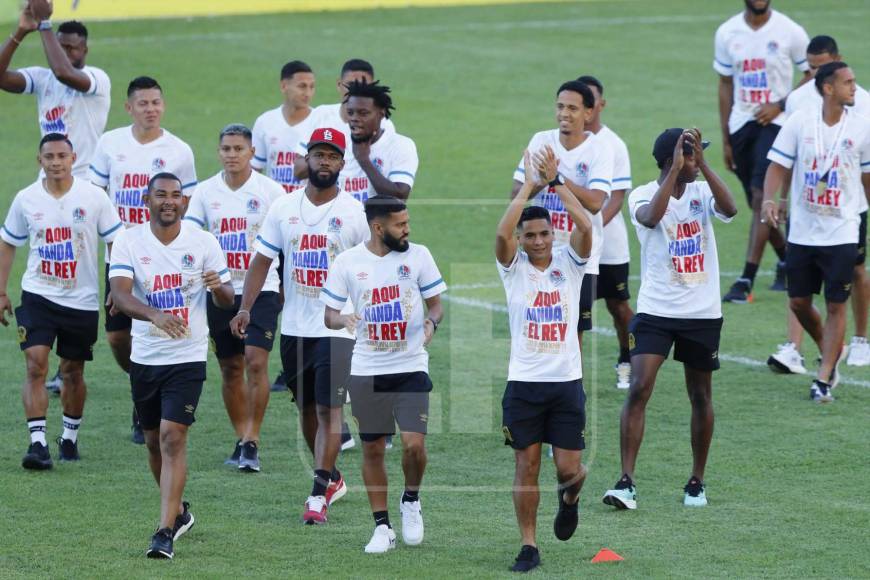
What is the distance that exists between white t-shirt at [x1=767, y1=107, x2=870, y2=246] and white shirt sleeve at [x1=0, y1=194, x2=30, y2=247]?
5.72m

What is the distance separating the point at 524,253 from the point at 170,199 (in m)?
2.17

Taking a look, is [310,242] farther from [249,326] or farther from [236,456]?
[236,456]

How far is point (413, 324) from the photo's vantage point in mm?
9180

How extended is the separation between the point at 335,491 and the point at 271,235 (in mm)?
1692

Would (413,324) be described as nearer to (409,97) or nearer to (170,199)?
(170,199)

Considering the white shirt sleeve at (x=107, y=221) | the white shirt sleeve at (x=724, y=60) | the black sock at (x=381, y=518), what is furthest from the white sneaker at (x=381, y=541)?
the white shirt sleeve at (x=724, y=60)

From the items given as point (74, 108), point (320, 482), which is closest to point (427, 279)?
point (320, 482)

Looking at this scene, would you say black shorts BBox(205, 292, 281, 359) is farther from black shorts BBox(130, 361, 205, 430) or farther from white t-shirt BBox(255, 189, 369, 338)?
black shorts BBox(130, 361, 205, 430)

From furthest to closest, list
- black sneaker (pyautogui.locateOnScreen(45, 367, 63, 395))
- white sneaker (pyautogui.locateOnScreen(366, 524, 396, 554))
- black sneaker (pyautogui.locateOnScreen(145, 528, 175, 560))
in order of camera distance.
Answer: black sneaker (pyautogui.locateOnScreen(45, 367, 63, 395)), white sneaker (pyautogui.locateOnScreen(366, 524, 396, 554)), black sneaker (pyautogui.locateOnScreen(145, 528, 175, 560))

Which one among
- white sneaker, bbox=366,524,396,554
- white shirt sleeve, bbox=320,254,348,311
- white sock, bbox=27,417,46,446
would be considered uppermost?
white shirt sleeve, bbox=320,254,348,311

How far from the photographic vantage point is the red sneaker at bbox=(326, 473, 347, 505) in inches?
393

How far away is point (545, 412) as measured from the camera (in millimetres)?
8875

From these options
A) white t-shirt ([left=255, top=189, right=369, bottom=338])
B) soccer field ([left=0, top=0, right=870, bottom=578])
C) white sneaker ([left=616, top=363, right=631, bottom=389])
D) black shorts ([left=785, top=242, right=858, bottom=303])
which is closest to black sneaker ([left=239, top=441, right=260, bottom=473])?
soccer field ([left=0, top=0, right=870, bottom=578])

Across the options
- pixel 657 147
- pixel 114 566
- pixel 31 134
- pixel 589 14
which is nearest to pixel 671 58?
pixel 589 14
